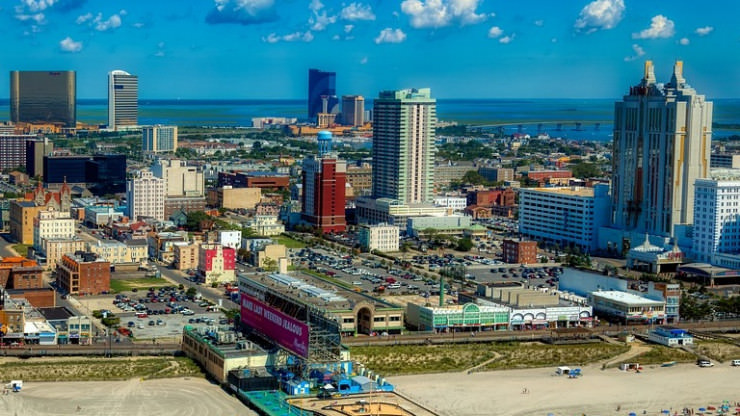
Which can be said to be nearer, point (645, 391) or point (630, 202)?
point (645, 391)

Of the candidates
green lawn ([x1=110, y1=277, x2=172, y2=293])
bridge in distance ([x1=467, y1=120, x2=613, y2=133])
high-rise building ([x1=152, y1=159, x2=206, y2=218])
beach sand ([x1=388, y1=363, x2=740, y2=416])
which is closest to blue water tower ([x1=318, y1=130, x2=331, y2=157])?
high-rise building ([x1=152, y1=159, x2=206, y2=218])

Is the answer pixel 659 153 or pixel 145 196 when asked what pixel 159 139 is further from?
pixel 659 153

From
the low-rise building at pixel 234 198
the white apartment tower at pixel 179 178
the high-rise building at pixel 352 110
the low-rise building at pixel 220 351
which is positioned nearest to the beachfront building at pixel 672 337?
the low-rise building at pixel 220 351

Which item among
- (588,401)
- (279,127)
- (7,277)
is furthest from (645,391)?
(279,127)

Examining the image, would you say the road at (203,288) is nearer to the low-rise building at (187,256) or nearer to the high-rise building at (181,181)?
the low-rise building at (187,256)

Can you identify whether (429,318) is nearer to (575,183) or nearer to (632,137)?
(632,137)
